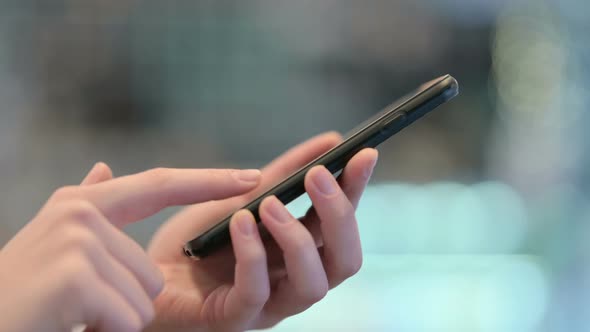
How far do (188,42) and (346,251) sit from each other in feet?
3.16

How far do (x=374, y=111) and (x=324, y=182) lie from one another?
36.0 inches

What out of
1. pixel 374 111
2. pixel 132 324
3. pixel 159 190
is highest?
pixel 374 111

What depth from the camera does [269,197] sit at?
16.9 inches

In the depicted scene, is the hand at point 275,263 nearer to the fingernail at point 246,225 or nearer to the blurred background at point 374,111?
the fingernail at point 246,225

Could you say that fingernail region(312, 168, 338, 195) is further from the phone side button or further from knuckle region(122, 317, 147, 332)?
knuckle region(122, 317, 147, 332)

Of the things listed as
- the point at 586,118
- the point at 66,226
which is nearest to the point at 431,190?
the point at 586,118

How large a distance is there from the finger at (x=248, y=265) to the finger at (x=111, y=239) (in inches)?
2.8

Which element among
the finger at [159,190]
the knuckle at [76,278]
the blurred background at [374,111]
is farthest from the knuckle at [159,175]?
the blurred background at [374,111]

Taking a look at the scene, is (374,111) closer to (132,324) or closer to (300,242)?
(300,242)

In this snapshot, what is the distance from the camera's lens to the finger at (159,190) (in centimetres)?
42

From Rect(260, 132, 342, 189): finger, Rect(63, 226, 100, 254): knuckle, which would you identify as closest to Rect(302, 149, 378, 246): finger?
Rect(260, 132, 342, 189): finger

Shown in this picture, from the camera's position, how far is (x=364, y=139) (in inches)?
17.0

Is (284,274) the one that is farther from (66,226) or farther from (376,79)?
(376,79)

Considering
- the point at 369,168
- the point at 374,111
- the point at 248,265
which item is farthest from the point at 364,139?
Result: the point at 374,111
